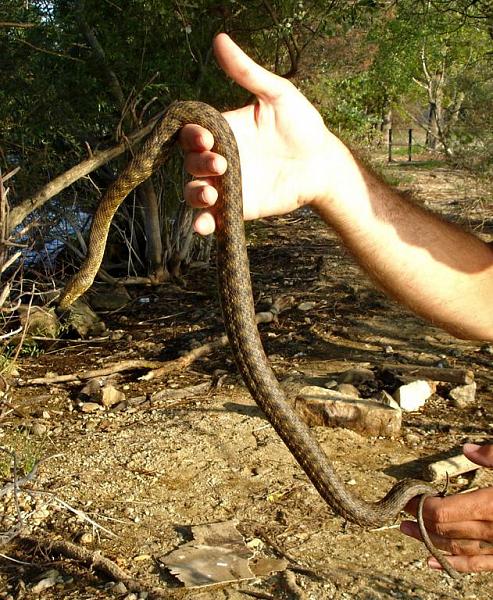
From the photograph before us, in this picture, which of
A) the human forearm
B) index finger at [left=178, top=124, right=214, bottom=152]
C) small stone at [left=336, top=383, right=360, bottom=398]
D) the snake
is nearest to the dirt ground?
small stone at [left=336, top=383, right=360, bottom=398]

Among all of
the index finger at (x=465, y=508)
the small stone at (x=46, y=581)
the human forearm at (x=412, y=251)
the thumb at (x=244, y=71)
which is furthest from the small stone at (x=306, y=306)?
→ the thumb at (x=244, y=71)

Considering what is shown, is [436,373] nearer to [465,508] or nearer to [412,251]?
[412,251]

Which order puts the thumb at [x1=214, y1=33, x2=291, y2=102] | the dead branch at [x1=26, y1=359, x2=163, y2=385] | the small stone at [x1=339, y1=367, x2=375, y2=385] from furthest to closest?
1. the dead branch at [x1=26, y1=359, x2=163, y2=385]
2. the small stone at [x1=339, y1=367, x2=375, y2=385]
3. the thumb at [x1=214, y1=33, x2=291, y2=102]

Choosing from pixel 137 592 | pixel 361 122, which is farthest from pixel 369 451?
pixel 361 122

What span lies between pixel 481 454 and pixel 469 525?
0.28 meters

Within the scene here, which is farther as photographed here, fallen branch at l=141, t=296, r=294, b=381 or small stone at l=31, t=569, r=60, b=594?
fallen branch at l=141, t=296, r=294, b=381

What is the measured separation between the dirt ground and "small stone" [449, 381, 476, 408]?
8cm

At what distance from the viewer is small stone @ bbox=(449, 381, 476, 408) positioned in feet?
21.9

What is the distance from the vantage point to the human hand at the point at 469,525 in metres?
2.88

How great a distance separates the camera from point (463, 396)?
6.73 metres

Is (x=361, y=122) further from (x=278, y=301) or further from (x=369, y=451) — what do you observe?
(x=369, y=451)

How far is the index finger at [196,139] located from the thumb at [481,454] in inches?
57.8

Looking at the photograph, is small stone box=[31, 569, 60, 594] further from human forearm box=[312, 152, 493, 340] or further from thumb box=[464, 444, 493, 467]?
thumb box=[464, 444, 493, 467]

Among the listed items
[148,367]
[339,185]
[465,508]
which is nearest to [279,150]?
[339,185]
